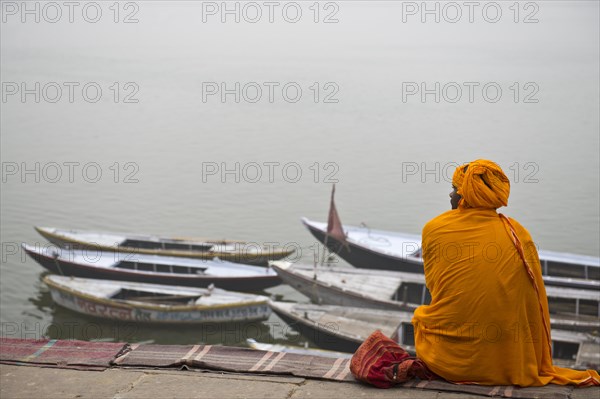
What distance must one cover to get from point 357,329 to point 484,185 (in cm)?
749

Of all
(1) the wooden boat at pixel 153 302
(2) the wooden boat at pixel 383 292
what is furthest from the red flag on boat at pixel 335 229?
(1) the wooden boat at pixel 153 302

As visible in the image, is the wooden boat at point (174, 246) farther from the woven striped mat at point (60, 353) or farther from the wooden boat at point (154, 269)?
the woven striped mat at point (60, 353)

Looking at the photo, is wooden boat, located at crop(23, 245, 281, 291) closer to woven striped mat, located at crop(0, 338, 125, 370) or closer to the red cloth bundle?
woven striped mat, located at crop(0, 338, 125, 370)

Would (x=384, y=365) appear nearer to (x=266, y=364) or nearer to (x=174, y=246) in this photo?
(x=266, y=364)

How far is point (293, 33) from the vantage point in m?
74.0

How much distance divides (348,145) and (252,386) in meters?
22.1

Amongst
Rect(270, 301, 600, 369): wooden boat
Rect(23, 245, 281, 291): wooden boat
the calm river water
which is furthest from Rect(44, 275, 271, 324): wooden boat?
Rect(270, 301, 600, 369): wooden boat

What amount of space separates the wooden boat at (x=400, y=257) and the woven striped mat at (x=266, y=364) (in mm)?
10155

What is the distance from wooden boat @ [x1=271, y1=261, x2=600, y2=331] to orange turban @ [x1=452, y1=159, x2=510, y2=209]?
303 inches

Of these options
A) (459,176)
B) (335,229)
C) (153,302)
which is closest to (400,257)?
(335,229)

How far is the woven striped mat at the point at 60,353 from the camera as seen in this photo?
11.9 feet

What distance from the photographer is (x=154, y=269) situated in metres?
14.0

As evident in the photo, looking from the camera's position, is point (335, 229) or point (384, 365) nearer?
point (384, 365)

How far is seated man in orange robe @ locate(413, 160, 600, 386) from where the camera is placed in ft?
11.4
